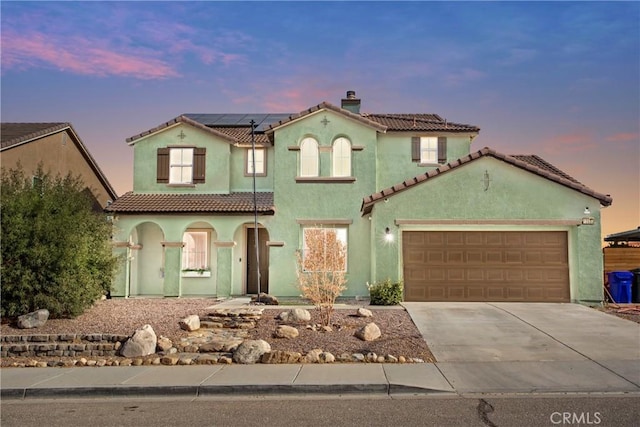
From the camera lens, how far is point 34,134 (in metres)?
21.0

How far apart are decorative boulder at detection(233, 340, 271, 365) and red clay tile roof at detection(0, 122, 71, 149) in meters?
13.9

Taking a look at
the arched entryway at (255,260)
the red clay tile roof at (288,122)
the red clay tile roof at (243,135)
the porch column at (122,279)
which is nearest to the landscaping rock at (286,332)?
the arched entryway at (255,260)

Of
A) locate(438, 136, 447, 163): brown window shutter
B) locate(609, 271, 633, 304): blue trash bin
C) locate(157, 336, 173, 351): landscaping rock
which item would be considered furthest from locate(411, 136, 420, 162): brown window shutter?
locate(157, 336, 173, 351): landscaping rock

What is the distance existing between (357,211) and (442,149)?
425 cm

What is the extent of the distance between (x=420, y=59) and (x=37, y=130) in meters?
15.6

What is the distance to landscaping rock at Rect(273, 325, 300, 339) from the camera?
11.7 meters

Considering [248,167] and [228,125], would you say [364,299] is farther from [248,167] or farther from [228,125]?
[228,125]

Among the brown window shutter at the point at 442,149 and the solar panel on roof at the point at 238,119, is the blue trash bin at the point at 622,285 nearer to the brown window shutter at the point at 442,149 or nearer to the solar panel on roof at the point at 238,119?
the brown window shutter at the point at 442,149

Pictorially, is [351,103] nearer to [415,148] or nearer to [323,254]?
[415,148]

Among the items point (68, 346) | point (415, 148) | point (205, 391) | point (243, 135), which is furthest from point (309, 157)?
point (205, 391)

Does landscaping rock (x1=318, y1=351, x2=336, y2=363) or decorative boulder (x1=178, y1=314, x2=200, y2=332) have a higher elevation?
decorative boulder (x1=178, y1=314, x2=200, y2=332)

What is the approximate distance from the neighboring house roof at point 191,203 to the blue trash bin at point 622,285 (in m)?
11.3

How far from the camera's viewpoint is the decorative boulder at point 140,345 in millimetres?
10836

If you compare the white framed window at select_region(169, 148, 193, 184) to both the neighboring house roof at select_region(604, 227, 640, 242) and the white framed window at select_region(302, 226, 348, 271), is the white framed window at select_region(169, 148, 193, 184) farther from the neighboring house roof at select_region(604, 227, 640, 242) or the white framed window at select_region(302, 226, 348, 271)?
the neighboring house roof at select_region(604, 227, 640, 242)
